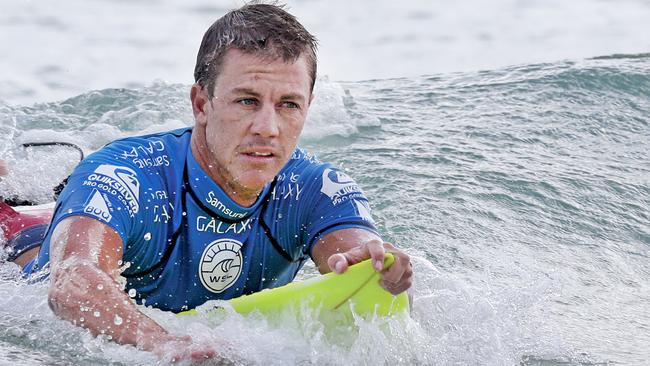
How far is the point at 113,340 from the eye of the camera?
122 inches

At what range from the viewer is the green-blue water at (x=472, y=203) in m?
3.50

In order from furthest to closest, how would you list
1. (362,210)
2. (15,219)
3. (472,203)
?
(472,203) < (15,219) < (362,210)

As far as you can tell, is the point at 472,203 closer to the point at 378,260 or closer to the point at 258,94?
the point at 258,94

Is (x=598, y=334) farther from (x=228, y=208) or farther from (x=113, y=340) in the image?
(x=113, y=340)

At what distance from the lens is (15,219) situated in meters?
4.85

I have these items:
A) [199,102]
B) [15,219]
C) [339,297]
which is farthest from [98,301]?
[15,219]

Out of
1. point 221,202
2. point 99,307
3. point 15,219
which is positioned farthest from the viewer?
point 15,219

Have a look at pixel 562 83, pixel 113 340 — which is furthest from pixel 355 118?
pixel 113 340

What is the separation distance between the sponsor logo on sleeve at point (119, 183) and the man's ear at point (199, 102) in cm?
32

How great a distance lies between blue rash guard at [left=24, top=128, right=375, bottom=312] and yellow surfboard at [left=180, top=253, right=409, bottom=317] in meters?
0.22

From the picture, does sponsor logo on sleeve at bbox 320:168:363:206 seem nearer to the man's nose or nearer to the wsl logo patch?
the wsl logo patch

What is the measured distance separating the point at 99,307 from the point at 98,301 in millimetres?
22

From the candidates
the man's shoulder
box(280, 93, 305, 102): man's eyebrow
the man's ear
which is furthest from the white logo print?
box(280, 93, 305, 102): man's eyebrow

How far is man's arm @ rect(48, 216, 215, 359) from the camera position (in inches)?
121
